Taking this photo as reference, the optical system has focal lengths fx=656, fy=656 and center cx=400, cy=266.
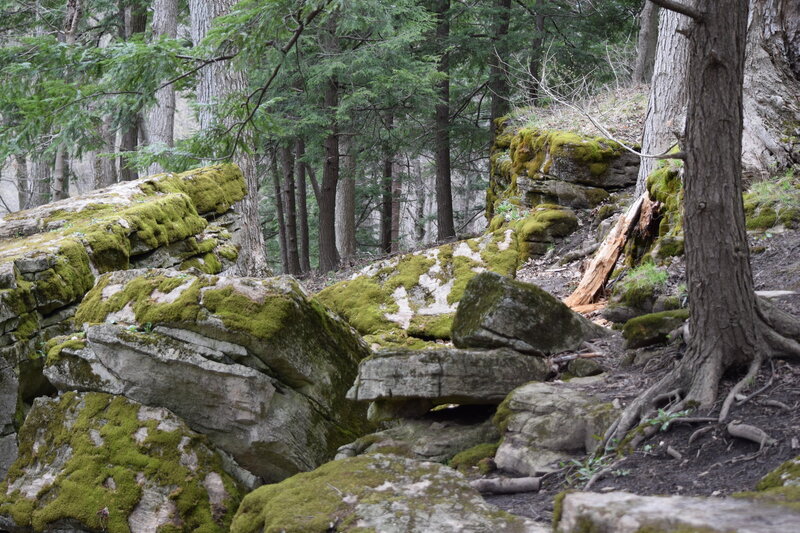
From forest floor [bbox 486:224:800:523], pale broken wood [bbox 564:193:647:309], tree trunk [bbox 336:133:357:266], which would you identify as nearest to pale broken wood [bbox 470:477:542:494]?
forest floor [bbox 486:224:800:523]

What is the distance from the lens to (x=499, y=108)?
18.0 m

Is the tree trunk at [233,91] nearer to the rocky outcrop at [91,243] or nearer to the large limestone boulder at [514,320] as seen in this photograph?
the rocky outcrop at [91,243]

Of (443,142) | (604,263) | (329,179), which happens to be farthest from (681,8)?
(443,142)

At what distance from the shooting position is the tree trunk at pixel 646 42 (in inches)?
617

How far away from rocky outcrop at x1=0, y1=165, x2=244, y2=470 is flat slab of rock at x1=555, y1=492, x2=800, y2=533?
240 inches

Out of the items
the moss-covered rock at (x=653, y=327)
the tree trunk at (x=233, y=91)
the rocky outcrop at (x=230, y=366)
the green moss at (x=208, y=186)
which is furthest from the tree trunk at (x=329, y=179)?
the moss-covered rock at (x=653, y=327)

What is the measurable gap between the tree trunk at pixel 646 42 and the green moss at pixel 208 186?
33.8 feet

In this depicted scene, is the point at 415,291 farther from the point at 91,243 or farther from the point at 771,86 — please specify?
the point at 771,86

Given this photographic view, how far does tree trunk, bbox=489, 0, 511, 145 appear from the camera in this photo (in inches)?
666

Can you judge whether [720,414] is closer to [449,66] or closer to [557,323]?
[557,323]

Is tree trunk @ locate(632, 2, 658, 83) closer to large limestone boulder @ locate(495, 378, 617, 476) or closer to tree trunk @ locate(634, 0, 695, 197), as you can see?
tree trunk @ locate(634, 0, 695, 197)

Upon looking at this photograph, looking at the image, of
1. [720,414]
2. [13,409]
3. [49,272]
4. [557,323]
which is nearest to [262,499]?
[720,414]

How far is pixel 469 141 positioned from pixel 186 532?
1531 cm

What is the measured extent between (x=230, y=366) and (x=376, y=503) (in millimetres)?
2416
